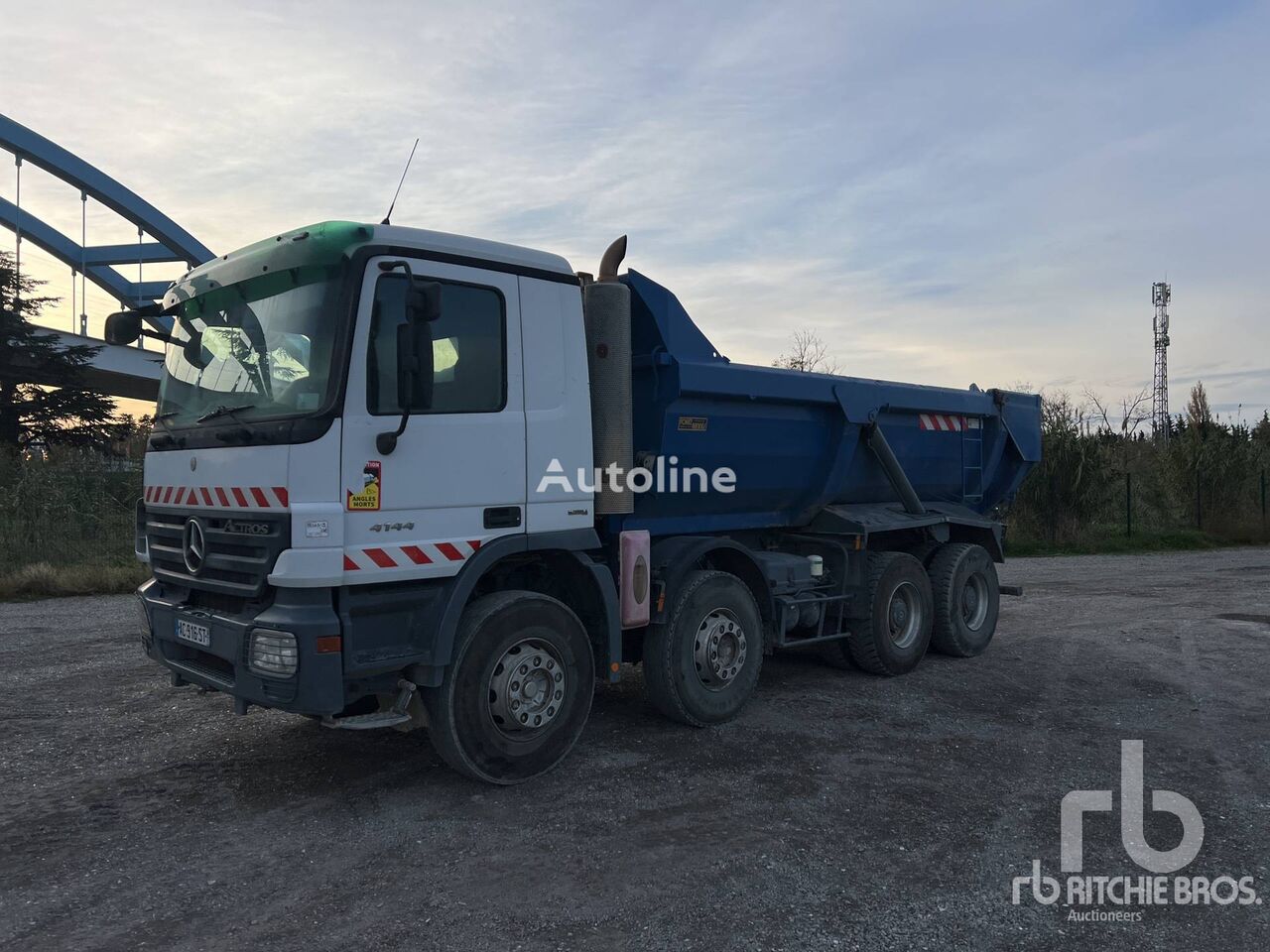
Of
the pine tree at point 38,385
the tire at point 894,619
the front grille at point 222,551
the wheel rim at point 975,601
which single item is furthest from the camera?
the pine tree at point 38,385

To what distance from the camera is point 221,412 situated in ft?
15.5

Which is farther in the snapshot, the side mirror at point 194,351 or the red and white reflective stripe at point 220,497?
the side mirror at point 194,351

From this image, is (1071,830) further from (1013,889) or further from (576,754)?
(576,754)

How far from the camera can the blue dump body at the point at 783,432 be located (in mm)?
5855

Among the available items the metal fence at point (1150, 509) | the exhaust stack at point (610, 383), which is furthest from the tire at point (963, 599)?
the metal fence at point (1150, 509)

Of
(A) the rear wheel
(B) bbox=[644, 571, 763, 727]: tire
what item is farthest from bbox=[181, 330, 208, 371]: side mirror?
(A) the rear wheel

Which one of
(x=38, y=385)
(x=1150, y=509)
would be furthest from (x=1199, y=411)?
(x=38, y=385)

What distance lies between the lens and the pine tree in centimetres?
2850

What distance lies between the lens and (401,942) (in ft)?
10.9

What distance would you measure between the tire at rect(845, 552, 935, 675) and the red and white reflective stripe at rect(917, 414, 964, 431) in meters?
1.28

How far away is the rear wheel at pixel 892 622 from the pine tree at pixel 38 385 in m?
28.8

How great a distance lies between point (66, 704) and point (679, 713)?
4.40 meters

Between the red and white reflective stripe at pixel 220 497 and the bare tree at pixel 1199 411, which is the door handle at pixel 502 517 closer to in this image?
the red and white reflective stripe at pixel 220 497

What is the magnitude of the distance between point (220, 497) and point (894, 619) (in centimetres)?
544
